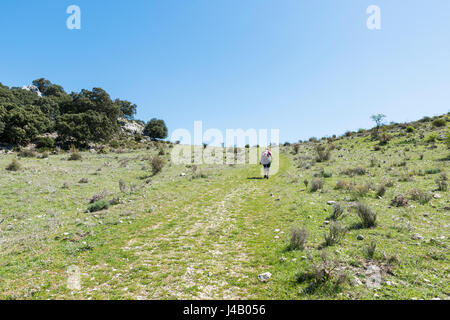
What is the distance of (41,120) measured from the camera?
49.4 metres

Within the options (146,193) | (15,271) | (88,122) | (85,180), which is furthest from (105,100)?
(15,271)

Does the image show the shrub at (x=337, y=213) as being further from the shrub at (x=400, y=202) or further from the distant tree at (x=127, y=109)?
the distant tree at (x=127, y=109)

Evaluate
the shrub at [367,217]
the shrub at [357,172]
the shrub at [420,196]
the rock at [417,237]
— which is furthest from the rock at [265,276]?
the shrub at [357,172]

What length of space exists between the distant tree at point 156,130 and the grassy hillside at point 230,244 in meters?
75.0

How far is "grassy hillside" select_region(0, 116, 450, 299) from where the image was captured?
4.59 meters

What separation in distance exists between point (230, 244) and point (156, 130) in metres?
85.6

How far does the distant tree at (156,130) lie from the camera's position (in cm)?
8624

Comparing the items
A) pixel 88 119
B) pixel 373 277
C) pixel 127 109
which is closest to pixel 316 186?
pixel 373 277

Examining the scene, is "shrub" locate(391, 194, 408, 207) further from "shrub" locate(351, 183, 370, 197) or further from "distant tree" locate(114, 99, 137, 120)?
"distant tree" locate(114, 99, 137, 120)

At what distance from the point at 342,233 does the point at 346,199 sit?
15.7 ft

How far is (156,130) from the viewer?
282 ft

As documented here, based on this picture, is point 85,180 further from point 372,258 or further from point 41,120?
point 41,120

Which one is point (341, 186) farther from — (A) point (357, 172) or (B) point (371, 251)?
(B) point (371, 251)

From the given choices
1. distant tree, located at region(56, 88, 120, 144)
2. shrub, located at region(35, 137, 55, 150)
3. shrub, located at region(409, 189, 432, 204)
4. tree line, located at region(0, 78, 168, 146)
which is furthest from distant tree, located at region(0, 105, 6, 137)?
shrub, located at region(409, 189, 432, 204)
